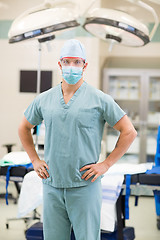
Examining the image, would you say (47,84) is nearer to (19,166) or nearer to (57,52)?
(57,52)

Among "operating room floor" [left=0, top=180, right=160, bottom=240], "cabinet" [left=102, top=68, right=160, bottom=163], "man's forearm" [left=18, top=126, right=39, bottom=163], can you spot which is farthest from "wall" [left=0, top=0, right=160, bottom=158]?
"man's forearm" [left=18, top=126, right=39, bottom=163]

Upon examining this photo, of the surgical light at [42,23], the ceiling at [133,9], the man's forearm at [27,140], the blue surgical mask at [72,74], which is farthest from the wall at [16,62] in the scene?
the blue surgical mask at [72,74]

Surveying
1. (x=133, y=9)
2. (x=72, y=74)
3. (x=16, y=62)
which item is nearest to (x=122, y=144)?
(x=72, y=74)

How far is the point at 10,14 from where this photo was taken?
206 inches

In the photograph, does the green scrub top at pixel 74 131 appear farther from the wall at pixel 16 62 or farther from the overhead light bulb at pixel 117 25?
the wall at pixel 16 62

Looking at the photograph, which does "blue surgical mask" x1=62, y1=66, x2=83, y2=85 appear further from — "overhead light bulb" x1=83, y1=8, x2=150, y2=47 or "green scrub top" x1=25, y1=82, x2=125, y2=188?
"overhead light bulb" x1=83, y1=8, x2=150, y2=47

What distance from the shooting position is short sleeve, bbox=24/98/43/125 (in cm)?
188

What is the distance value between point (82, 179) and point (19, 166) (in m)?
1.37

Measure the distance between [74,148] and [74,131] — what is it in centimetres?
8

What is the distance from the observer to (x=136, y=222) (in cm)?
365

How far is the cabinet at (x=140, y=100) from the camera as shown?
5043 millimetres

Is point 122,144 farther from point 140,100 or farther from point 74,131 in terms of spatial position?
point 140,100

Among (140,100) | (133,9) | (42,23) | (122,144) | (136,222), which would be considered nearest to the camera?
(122,144)

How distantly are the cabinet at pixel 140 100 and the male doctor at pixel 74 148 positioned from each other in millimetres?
3298
